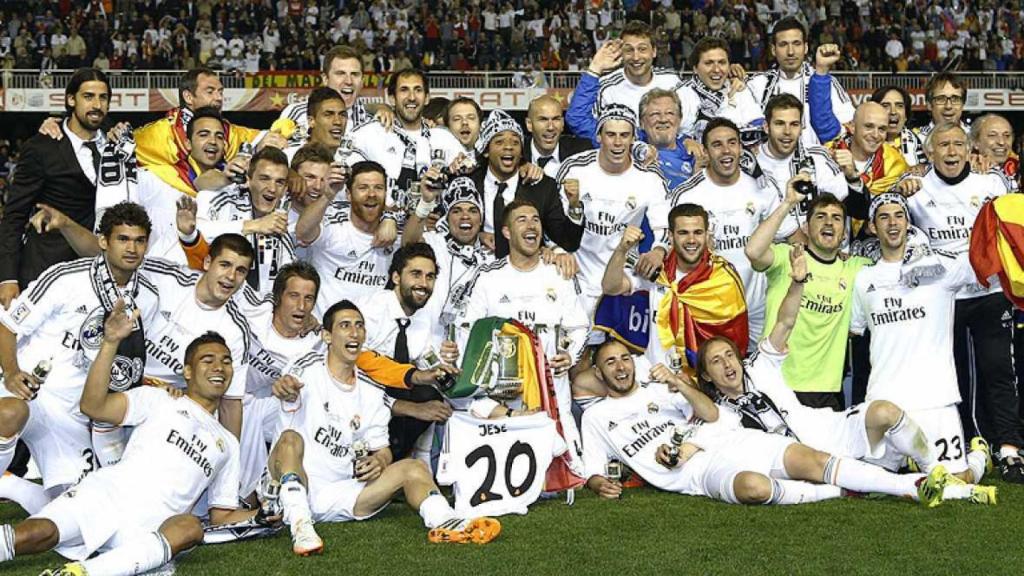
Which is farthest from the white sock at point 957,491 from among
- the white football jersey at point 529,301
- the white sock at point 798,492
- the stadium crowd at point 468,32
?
the stadium crowd at point 468,32

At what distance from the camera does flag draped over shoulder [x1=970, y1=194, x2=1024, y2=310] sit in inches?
306

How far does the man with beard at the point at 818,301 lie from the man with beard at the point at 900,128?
1658 mm

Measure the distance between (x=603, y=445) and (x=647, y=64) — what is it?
308 centimetres

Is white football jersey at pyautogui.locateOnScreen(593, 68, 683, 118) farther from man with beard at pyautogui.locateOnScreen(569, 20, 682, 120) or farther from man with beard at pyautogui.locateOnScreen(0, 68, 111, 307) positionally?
man with beard at pyautogui.locateOnScreen(0, 68, 111, 307)

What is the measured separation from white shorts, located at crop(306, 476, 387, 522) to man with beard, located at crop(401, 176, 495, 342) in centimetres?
133

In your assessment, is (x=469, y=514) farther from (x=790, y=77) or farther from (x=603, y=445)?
(x=790, y=77)

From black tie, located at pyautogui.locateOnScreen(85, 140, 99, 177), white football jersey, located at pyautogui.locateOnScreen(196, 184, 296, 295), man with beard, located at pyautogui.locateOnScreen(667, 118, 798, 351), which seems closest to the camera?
black tie, located at pyautogui.locateOnScreen(85, 140, 99, 177)

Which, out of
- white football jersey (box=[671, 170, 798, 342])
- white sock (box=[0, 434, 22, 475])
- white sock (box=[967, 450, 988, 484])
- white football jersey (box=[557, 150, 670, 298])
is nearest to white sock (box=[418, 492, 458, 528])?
white sock (box=[0, 434, 22, 475])

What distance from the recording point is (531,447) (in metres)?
7.21

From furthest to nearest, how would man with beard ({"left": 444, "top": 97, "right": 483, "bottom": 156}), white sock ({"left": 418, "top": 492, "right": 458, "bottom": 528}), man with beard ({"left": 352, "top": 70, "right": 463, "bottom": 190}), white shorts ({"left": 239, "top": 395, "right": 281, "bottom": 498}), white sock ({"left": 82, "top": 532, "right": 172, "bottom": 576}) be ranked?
man with beard ({"left": 444, "top": 97, "right": 483, "bottom": 156}) < man with beard ({"left": 352, "top": 70, "right": 463, "bottom": 190}) < white shorts ({"left": 239, "top": 395, "right": 281, "bottom": 498}) < white sock ({"left": 418, "top": 492, "right": 458, "bottom": 528}) < white sock ({"left": 82, "top": 532, "right": 172, "bottom": 576})

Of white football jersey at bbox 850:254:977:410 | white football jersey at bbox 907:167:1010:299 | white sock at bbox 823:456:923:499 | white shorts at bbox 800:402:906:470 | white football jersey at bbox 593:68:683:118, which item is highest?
white football jersey at bbox 593:68:683:118

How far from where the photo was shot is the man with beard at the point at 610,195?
8438 millimetres

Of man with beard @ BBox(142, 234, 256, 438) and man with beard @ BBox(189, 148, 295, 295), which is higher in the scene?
man with beard @ BBox(189, 148, 295, 295)

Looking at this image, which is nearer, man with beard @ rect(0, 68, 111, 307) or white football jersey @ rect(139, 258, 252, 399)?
white football jersey @ rect(139, 258, 252, 399)
